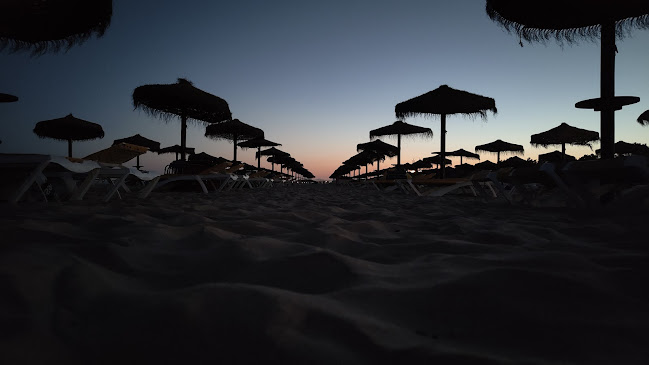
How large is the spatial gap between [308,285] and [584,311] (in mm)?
692

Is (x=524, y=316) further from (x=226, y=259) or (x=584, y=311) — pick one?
(x=226, y=259)

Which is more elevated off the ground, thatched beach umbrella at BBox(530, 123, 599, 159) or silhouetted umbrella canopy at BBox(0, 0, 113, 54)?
silhouetted umbrella canopy at BBox(0, 0, 113, 54)

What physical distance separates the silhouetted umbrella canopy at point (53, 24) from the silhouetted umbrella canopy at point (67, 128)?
5.49m

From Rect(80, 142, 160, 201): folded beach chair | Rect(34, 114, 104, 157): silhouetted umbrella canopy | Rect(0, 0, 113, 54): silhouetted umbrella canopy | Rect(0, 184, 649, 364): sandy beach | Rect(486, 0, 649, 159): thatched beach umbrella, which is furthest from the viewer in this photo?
Rect(34, 114, 104, 157): silhouetted umbrella canopy

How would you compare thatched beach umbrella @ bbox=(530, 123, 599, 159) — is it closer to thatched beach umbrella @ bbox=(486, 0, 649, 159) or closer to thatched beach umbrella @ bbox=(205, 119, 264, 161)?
thatched beach umbrella @ bbox=(486, 0, 649, 159)

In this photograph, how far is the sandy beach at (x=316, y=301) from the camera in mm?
591

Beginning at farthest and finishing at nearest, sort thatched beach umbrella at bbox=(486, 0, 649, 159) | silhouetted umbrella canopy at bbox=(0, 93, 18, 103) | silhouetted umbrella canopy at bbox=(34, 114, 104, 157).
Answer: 1. silhouetted umbrella canopy at bbox=(34, 114, 104, 157)
2. silhouetted umbrella canopy at bbox=(0, 93, 18, 103)
3. thatched beach umbrella at bbox=(486, 0, 649, 159)

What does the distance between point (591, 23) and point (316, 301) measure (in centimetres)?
513

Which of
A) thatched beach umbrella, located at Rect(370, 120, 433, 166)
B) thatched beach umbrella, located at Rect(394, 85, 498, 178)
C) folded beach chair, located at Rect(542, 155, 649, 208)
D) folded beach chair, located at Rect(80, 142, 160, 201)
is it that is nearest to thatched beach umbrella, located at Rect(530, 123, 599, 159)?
thatched beach umbrella, located at Rect(370, 120, 433, 166)

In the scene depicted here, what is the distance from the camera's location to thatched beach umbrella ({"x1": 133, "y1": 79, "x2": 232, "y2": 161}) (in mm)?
7480

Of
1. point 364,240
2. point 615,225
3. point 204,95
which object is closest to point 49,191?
point 364,240

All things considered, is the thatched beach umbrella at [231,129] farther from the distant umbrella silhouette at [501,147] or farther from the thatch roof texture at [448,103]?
the distant umbrella silhouette at [501,147]

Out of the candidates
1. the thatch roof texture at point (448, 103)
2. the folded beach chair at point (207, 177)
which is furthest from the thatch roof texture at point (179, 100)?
the thatch roof texture at point (448, 103)

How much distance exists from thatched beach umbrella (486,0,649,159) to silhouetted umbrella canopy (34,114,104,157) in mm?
11547
